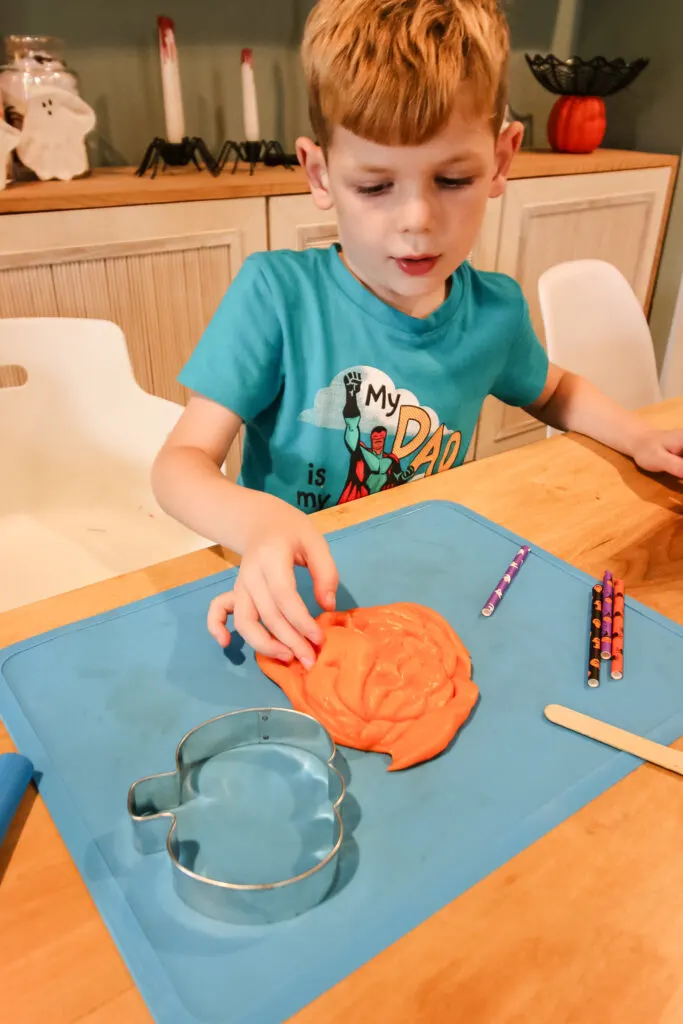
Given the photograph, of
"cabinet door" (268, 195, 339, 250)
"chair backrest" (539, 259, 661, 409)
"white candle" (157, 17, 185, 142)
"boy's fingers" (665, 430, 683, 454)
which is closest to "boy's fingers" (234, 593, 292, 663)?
"boy's fingers" (665, 430, 683, 454)

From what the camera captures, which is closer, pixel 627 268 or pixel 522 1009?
pixel 522 1009

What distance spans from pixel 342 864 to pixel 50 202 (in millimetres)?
1369

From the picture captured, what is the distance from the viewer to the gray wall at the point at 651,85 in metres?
2.25

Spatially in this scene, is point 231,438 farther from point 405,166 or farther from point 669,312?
point 669,312

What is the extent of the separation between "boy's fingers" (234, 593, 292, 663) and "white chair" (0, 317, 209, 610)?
55cm

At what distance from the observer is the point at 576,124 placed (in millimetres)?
2197

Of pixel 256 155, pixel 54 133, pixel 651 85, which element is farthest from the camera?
pixel 651 85

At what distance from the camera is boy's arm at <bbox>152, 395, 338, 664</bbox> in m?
0.53

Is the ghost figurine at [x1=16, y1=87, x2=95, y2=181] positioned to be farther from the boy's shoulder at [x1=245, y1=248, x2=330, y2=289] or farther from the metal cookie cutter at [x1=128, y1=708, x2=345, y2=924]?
the metal cookie cutter at [x1=128, y1=708, x2=345, y2=924]

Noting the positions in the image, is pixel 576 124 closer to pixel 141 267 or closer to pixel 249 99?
pixel 249 99

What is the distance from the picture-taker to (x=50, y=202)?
4.62 ft

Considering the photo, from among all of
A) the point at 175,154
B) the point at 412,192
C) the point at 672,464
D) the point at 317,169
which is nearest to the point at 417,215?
the point at 412,192

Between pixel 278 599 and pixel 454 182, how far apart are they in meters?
0.47

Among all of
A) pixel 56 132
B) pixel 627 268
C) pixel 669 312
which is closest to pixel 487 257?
pixel 627 268
